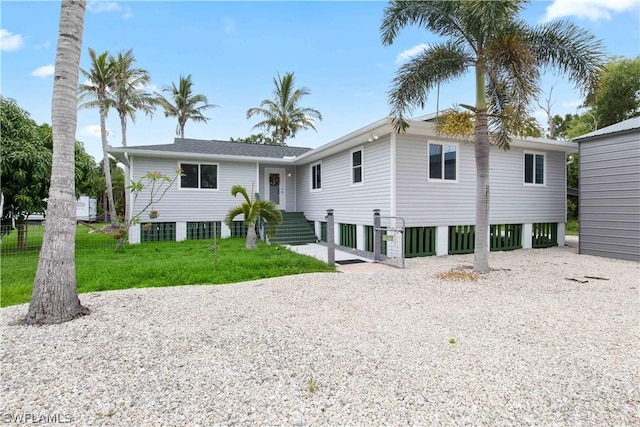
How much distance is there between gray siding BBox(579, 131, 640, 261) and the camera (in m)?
8.31

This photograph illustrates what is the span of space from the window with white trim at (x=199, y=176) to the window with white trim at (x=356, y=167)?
18.8ft

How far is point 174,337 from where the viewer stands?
3449 millimetres

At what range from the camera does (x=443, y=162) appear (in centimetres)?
938

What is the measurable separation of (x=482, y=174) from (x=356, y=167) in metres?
4.13

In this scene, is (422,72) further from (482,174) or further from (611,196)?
(611,196)

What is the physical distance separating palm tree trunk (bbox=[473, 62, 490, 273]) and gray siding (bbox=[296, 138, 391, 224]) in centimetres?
232

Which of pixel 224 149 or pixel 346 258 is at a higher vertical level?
pixel 224 149

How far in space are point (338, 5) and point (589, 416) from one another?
1080cm

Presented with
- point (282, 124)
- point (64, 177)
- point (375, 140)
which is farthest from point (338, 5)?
point (282, 124)

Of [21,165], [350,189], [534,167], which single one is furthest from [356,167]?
[21,165]

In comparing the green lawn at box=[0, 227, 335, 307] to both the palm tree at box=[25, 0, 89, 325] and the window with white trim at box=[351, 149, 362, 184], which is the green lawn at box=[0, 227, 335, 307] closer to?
the palm tree at box=[25, 0, 89, 325]

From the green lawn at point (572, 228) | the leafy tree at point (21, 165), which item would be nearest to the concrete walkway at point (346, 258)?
the leafy tree at point (21, 165)

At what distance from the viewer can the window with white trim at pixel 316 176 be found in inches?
505

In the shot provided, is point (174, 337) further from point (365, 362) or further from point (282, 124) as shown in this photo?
point (282, 124)
